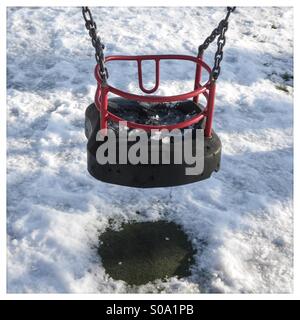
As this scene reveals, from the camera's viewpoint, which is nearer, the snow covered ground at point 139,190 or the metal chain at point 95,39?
the metal chain at point 95,39

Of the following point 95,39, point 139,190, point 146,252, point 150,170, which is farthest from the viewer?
point 139,190

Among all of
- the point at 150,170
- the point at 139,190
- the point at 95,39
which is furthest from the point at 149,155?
the point at 139,190

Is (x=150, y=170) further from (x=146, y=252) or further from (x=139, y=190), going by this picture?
(x=139, y=190)

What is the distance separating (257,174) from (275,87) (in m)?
1.60

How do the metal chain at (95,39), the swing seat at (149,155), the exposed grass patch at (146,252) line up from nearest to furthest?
the metal chain at (95,39) → the swing seat at (149,155) → the exposed grass patch at (146,252)

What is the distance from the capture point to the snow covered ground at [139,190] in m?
3.15

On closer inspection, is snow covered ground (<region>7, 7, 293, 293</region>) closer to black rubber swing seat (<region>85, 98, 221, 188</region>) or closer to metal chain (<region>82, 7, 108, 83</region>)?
black rubber swing seat (<region>85, 98, 221, 188</region>)

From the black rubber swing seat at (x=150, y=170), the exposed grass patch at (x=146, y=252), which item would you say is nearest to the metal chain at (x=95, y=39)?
the black rubber swing seat at (x=150, y=170)

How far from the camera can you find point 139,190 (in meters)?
3.78

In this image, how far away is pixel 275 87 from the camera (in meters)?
5.22

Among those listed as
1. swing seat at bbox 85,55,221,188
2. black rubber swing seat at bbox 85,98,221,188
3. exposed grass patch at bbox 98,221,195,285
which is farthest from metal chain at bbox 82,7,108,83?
exposed grass patch at bbox 98,221,195,285

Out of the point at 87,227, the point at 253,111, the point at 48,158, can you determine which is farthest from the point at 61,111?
the point at 253,111

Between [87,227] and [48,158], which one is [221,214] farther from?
[48,158]

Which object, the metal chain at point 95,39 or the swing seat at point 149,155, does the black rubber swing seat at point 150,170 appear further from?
the metal chain at point 95,39
